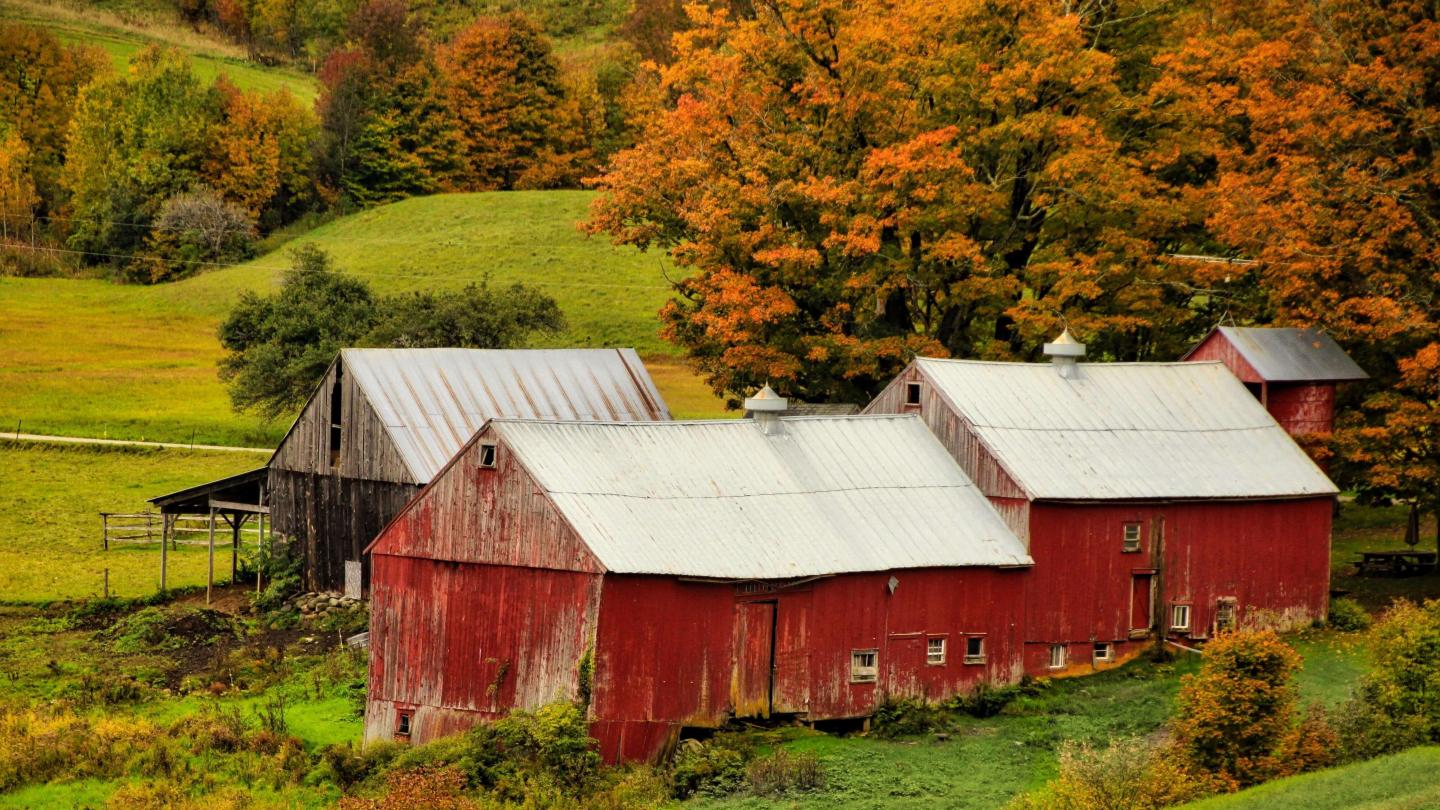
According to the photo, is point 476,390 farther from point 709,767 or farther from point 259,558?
point 709,767

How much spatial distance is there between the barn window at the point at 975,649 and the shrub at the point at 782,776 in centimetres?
712

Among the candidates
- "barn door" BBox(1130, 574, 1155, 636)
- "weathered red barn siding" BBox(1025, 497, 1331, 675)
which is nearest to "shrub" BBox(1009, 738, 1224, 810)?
"weathered red barn siding" BBox(1025, 497, 1331, 675)

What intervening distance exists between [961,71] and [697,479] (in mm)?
20615

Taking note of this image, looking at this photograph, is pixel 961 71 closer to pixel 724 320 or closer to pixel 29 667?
pixel 724 320

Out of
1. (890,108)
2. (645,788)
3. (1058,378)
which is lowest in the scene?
(645,788)

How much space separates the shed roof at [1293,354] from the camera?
1823 inches

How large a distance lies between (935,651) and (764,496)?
15.4ft

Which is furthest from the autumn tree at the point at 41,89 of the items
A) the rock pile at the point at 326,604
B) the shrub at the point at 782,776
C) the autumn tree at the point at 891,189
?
the shrub at the point at 782,776

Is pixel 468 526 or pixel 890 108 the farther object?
pixel 890 108

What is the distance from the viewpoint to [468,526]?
35750 millimetres

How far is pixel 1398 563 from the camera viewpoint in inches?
1949

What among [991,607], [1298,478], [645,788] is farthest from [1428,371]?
[645,788]

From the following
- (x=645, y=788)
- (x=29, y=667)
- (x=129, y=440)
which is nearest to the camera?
(x=645, y=788)

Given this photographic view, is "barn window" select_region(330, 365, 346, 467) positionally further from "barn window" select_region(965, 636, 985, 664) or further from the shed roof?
the shed roof
